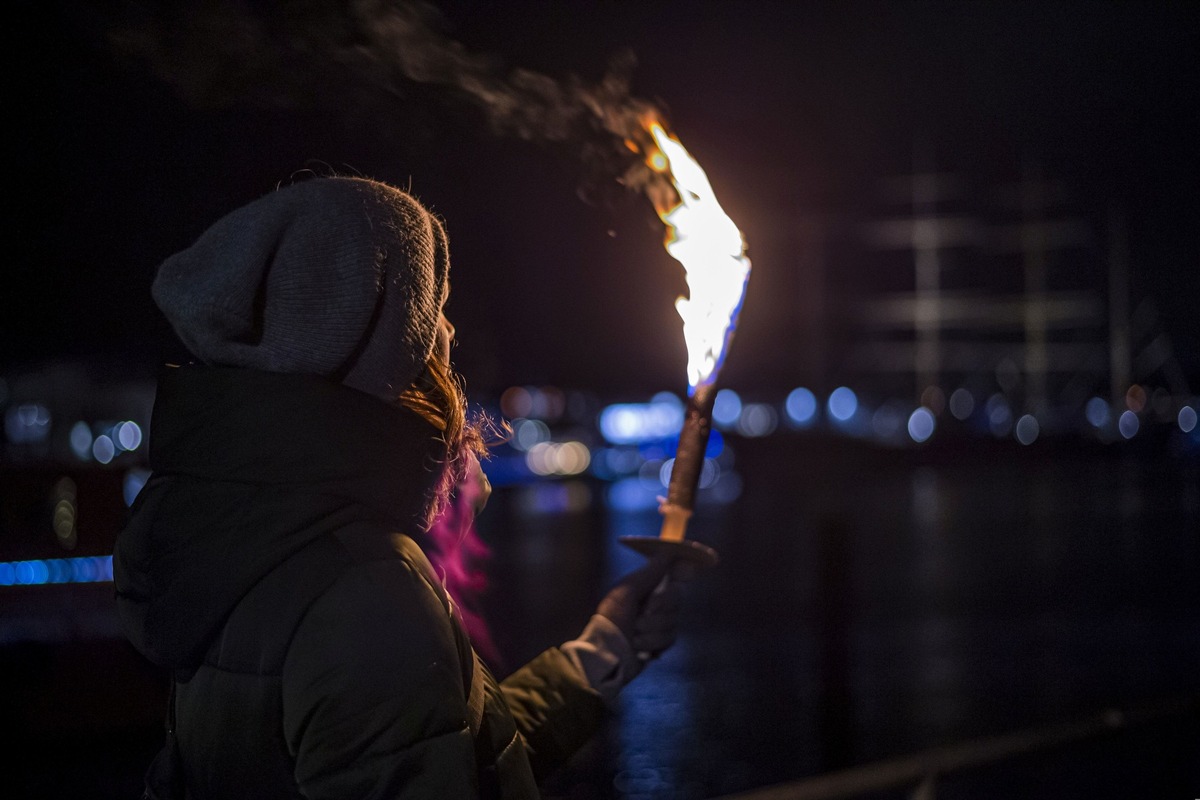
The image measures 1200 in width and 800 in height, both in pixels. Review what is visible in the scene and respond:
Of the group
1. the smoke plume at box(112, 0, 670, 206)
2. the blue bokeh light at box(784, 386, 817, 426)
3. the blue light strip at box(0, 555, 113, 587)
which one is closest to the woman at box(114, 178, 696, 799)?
the smoke plume at box(112, 0, 670, 206)

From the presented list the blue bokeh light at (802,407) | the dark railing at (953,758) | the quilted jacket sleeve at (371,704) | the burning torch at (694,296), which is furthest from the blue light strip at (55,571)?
the blue bokeh light at (802,407)

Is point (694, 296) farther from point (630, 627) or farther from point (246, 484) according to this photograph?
point (246, 484)

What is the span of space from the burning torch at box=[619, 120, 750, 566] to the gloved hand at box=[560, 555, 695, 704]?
1.9 inches

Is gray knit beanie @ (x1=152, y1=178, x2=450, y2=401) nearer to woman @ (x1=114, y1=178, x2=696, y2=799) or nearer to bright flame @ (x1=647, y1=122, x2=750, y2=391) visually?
woman @ (x1=114, y1=178, x2=696, y2=799)

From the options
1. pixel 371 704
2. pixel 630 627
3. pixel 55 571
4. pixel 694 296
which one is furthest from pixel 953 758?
pixel 55 571

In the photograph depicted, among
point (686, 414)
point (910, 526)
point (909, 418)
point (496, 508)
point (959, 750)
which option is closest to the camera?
point (686, 414)

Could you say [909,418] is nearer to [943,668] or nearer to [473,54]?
[943,668]

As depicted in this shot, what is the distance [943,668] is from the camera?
9586 mm

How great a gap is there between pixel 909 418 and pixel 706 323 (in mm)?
79108

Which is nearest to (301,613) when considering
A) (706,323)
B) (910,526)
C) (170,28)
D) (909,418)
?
(706,323)

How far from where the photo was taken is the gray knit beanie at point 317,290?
4.60 ft

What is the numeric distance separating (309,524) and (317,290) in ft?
0.97

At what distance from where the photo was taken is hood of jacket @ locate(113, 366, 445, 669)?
1.34m

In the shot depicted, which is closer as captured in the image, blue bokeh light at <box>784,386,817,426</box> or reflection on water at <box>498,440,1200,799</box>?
reflection on water at <box>498,440,1200,799</box>
